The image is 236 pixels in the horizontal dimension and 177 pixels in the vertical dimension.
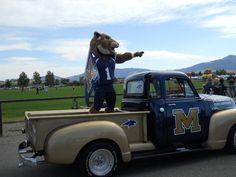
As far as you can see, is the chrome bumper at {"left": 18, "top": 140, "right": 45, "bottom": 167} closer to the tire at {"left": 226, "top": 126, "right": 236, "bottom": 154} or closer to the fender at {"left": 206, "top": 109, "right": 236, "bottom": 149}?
the fender at {"left": 206, "top": 109, "right": 236, "bottom": 149}

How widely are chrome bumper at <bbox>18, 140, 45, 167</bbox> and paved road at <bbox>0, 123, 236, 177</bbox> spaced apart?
16.3 inches

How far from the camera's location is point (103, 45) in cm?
776

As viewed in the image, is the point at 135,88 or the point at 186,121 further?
the point at 135,88

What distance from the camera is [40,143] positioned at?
6430mm

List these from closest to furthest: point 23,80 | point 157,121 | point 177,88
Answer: point 157,121
point 177,88
point 23,80

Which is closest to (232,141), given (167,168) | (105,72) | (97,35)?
(167,168)

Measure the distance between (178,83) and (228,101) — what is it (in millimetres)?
1357

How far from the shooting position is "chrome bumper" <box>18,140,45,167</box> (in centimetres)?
645

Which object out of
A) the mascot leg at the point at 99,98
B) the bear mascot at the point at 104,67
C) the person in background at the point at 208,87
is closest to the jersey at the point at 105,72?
the bear mascot at the point at 104,67

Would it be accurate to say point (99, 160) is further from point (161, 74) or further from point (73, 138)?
point (161, 74)

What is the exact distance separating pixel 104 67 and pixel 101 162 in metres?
1.80

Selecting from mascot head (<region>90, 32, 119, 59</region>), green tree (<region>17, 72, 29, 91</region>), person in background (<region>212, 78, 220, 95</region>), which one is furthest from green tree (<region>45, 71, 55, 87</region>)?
mascot head (<region>90, 32, 119, 59</region>)

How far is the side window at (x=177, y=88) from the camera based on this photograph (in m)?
7.74

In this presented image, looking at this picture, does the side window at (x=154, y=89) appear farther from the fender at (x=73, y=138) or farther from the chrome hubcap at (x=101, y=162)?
the chrome hubcap at (x=101, y=162)
